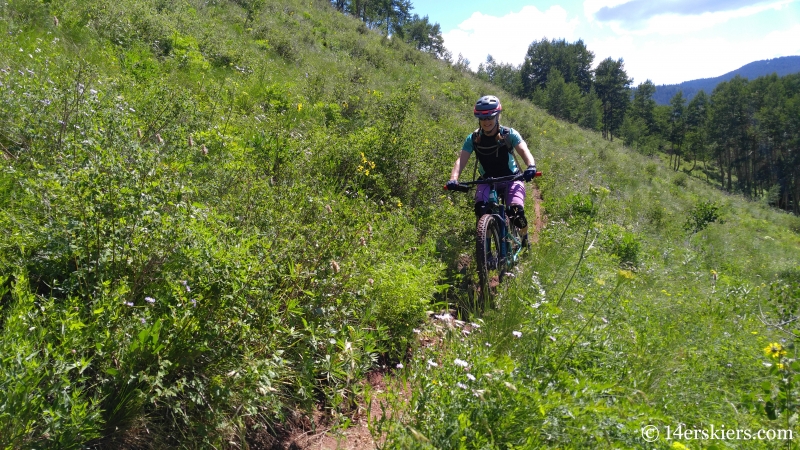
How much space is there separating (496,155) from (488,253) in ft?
4.71

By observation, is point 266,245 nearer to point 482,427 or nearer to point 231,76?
point 482,427

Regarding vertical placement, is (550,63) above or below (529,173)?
above

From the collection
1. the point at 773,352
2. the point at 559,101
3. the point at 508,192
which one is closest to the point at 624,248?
the point at 508,192

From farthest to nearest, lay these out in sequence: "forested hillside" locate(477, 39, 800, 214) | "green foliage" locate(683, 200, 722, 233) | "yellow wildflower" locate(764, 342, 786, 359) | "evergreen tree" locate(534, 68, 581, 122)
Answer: "forested hillside" locate(477, 39, 800, 214) < "evergreen tree" locate(534, 68, 581, 122) < "green foliage" locate(683, 200, 722, 233) < "yellow wildflower" locate(764, 342, 786, 359)

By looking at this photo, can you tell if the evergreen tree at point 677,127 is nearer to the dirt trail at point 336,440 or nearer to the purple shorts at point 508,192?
the purple shorts at point 508,192

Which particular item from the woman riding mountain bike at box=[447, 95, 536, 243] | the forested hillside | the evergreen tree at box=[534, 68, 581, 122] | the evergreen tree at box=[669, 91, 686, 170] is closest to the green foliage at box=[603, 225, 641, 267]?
the woman riding mountain bike at box=[447, 95, 536, 243]

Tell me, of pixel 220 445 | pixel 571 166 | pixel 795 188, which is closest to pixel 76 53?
pixel 220 445

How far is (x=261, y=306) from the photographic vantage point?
7.97 ft

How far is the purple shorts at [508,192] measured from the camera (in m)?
5.13

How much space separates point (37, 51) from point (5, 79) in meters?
1.38

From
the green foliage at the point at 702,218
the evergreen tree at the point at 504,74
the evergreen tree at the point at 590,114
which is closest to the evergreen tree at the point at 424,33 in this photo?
the evergreen tree at the point at 504,74

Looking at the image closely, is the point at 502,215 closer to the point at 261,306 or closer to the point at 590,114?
the point at 261,306

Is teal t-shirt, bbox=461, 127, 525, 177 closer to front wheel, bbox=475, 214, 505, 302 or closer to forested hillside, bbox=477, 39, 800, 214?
front wheel, bbox=475, 214, 505, 302

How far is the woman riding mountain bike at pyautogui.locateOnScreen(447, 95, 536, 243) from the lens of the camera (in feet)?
16.5
